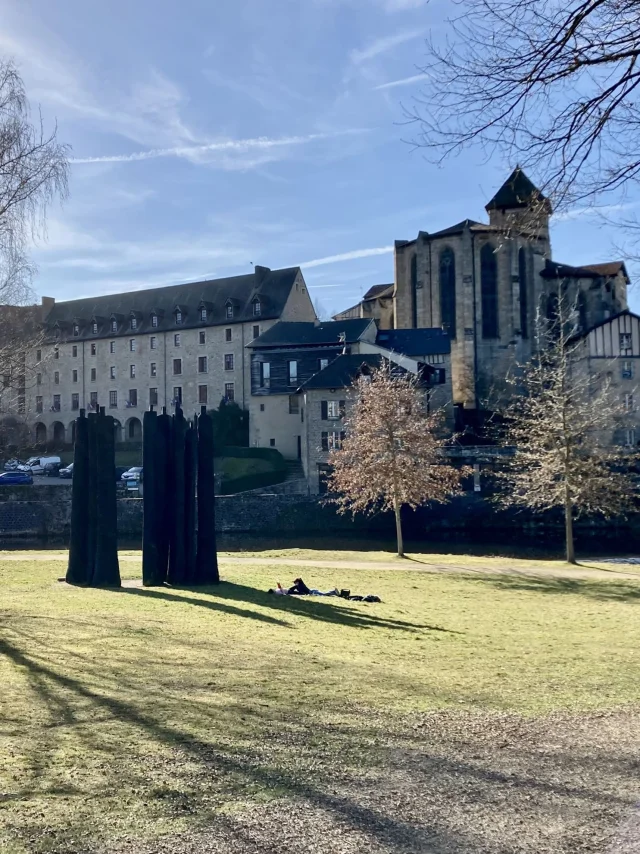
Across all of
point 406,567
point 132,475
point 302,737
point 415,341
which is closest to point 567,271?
point 415,341

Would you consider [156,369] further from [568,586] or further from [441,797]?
[441,797]

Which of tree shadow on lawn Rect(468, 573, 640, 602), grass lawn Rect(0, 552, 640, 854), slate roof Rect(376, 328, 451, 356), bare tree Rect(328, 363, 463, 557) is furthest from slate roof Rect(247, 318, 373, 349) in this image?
grass lawn Rect(0, 552, 640, 854)

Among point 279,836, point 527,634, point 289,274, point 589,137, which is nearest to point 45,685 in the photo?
point 279,836

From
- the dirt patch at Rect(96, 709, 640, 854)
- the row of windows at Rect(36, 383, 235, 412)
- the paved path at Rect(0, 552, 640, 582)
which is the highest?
the row of windows at Rect(36, 383, 235, 412)

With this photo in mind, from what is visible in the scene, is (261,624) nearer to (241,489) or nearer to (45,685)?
(45,685)

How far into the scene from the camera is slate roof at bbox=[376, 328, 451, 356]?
190 feet

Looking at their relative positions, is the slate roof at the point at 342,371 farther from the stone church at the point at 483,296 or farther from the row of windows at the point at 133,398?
the row of windows at the point at 133,398

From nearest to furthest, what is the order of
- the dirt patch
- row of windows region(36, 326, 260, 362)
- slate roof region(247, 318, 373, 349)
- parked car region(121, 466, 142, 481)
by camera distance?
the dirt patch
parked car region(121, 466, 142, 481)
slate roof region(247, 318, 373, 349)
row of windows region(36, 326, 260, 362)

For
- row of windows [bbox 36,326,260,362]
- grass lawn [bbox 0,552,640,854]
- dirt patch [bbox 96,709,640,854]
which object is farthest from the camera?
row of windows [bbox 36,326,260,362]

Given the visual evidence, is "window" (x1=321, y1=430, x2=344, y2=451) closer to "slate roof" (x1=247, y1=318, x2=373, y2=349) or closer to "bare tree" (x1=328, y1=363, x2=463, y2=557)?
"slate roof" (x1=247, y1=318, x2=373, y2=349)

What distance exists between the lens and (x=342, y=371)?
50.5 meters

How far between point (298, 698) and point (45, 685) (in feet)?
6.86

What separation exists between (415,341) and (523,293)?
15.2 meters

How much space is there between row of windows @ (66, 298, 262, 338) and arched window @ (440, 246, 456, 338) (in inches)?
609
